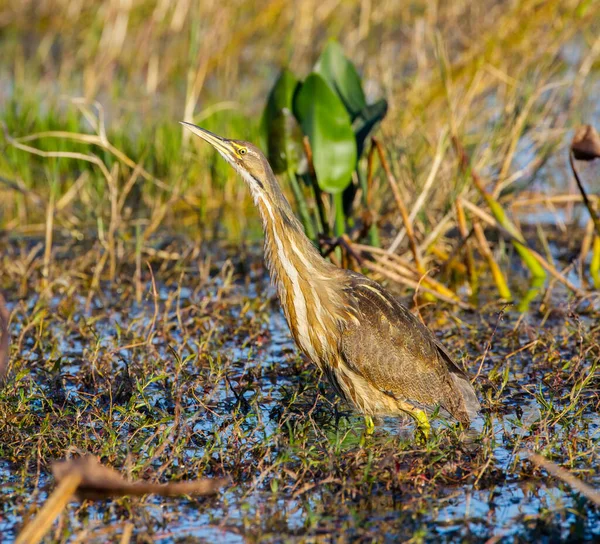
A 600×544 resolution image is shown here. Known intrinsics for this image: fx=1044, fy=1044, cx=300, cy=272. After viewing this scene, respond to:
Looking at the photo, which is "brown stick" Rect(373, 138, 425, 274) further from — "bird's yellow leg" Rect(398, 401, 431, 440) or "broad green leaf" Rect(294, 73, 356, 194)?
"bird's yellow leg" Rect(398, 401, 431, 440)

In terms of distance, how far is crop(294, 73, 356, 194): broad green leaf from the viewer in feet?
16.2

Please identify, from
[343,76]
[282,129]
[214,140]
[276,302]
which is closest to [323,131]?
[282,129]

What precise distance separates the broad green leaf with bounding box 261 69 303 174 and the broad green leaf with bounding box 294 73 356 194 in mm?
98

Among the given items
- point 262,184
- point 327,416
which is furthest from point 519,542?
point 262,184

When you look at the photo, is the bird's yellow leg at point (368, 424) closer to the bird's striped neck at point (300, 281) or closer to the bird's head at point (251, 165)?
the bird's striped neck at point (300, 281)

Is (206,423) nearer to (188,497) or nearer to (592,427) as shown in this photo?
(188,497)

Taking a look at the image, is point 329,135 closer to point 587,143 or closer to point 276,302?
point 276,302

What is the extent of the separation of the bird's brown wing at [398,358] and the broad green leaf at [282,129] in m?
1.38

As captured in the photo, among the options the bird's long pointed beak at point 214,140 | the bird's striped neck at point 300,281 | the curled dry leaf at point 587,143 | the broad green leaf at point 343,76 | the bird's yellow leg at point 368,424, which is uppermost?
the broad green leaf at point 343,76

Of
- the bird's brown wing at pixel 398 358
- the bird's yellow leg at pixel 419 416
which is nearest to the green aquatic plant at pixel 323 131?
the bird's brown wing at pixel 398 358

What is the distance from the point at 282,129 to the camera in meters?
5.03

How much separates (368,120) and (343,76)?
1.19 feet

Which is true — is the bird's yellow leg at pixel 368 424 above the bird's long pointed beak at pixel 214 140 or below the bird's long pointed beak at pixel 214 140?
below

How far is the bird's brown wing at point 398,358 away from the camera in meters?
3.73
